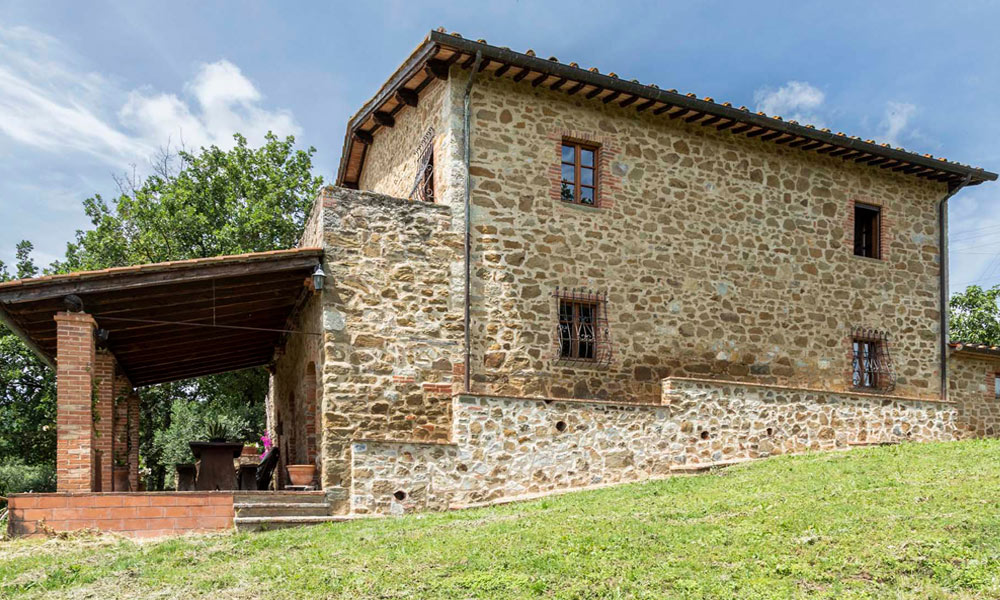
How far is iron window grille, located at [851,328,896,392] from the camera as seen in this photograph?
47.8 feet

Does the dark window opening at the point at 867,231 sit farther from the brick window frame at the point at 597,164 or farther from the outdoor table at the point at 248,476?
the outdoor table at the point at 248,476

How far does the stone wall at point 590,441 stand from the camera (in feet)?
34.3

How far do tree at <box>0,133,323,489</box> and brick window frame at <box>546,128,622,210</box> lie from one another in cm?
1140

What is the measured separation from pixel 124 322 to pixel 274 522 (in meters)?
3.62

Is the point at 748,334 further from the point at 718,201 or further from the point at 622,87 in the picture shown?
the point at 622,87

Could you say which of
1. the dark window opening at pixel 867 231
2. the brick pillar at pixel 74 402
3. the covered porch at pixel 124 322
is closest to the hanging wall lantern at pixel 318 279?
the covered porch at pixel 124 322

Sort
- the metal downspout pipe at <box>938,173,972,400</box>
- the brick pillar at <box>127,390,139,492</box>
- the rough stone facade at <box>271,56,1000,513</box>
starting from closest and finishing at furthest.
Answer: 1. the rough stone facade at <box>271,56,1000,513</box>
2. the metal downspout pipe at <box>938,173,972,400</box>
3. the brick pillar at <box>127,390,139,492</box>

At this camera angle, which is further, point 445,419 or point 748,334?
point 748,334

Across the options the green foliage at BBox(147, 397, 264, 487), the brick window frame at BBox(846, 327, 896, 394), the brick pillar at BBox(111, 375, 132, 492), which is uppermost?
the brick window frame at BBox(846, 327, 896, 394)

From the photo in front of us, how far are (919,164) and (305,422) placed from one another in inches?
458

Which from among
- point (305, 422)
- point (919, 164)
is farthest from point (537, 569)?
point (919, 164)

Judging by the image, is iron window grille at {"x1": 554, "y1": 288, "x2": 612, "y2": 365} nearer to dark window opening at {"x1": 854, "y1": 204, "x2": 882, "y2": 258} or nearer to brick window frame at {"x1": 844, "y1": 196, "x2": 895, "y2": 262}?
brick window frame at {"x1": 844, "y1": 196, "x2": 895, "y2": 262}

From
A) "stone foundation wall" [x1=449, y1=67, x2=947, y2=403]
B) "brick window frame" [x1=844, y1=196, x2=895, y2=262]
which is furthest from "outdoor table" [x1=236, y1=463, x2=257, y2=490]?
"brick window frame" [x1=844, y1=196, x2=895, y2=262]

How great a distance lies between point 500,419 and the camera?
1098 centimetres
